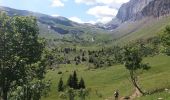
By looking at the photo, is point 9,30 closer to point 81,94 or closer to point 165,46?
point 165,46

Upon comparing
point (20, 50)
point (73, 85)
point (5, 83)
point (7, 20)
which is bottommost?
point (73, 85)

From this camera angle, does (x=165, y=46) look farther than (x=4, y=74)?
Yes

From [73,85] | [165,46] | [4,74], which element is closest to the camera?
[4,74]

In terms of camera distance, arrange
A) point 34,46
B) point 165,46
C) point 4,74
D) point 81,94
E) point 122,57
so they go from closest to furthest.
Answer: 1. point 4,74
2. point 34,46
3. point 165,46
4. point 122,57
5. point 81,94

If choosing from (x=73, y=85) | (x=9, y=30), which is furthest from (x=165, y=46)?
(x=73, y=85)

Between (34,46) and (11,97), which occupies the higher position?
(34,46)

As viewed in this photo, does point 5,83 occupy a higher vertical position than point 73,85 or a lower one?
higher

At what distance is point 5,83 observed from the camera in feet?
161

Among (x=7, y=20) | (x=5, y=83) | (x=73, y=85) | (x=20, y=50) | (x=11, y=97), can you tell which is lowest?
(x=73, y=85)

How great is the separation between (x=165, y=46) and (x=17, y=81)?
103ft

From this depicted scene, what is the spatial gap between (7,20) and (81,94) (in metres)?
57.4

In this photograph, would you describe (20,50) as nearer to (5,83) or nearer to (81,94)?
(5,83)

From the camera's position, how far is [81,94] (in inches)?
4085

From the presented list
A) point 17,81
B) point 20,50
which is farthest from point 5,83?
point 20,50
